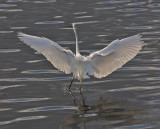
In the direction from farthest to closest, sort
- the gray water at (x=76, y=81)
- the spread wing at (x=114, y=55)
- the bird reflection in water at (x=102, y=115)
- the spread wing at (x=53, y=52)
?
the spread wing at (x=53, y=52) → the spread wing at (x=114, y=55) → the gray water at (x=76, y=81) → the bird reflection in water at (x=102, y=115)

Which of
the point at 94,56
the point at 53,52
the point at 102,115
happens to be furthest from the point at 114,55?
the point at 102,115

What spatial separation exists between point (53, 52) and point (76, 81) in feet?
4.03

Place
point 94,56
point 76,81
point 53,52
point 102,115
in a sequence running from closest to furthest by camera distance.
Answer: point 102,115 < point 94,56 < point 53,52 < point 76,81

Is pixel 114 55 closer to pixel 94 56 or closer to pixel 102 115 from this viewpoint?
pixel 94 56

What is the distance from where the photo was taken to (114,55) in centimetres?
1236

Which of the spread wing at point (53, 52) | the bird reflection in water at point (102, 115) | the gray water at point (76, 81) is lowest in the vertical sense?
the bird reflection in water at point (102, 115)

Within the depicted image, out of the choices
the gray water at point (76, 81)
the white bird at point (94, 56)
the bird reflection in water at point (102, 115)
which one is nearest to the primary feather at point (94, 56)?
the white bird at point (94, 56)

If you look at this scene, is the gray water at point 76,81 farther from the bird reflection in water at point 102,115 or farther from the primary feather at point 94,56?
the primary feather at point 94,56

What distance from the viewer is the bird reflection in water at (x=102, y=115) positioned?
992 cm

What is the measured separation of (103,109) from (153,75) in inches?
101

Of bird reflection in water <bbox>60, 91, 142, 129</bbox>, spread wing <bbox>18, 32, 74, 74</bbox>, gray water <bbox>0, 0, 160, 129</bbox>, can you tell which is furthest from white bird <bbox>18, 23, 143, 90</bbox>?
bird reflection in water <bbox>60, 91, 142, 129</bbox>

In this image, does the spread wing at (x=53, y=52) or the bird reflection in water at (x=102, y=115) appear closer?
the bird reflection in water at (x=102, y=115)

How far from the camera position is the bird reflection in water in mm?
9918

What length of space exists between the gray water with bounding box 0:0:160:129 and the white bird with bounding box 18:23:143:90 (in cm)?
41
